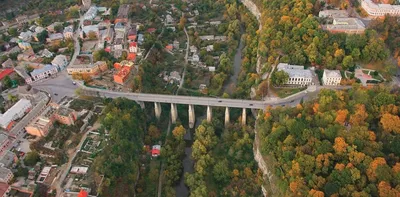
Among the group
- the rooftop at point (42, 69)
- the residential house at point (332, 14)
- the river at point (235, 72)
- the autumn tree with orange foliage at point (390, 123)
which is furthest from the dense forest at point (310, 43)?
the rooftop at point (42, 69)

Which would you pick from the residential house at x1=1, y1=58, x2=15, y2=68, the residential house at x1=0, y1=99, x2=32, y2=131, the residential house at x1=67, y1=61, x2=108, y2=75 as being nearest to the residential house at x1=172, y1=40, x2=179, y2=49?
the residential house at x1=67, y1=61, x2=108, y2=75

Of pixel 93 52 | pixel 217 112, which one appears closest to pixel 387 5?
pixel 217 112

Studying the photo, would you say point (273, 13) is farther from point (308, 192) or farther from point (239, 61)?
point (308, 192)

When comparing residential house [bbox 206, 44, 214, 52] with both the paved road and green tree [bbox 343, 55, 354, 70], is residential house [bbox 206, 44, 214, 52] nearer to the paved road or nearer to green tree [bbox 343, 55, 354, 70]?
the paved road

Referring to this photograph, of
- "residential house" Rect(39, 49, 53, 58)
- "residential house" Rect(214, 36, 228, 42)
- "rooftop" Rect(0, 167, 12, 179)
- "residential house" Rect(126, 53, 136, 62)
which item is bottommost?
"rooftop" Rect(0, 167, 12, 179)

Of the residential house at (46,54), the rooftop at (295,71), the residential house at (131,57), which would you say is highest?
the residential house at (46,54)

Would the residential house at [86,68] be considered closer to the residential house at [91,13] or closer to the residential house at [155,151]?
the residential house at [155,151]

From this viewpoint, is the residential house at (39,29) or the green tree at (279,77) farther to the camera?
the residential house at (39,29)
